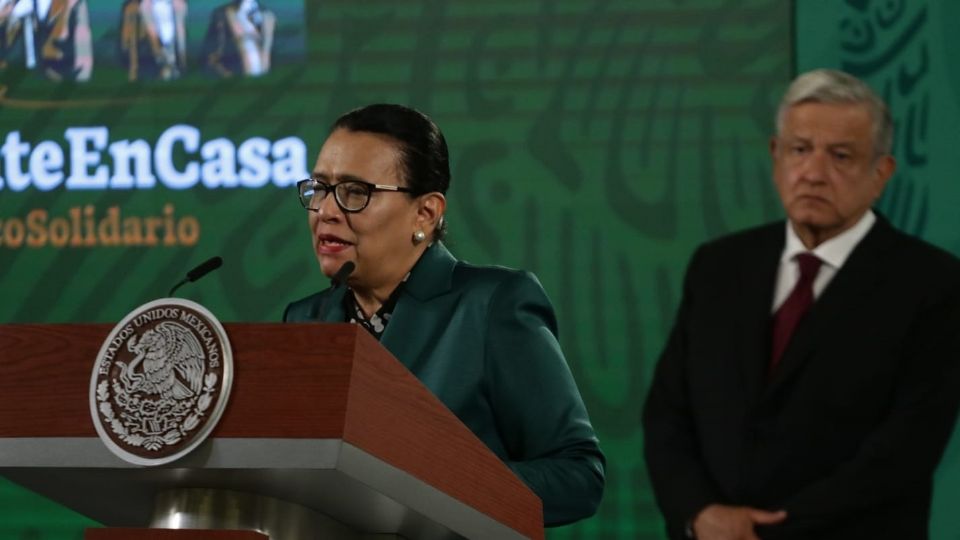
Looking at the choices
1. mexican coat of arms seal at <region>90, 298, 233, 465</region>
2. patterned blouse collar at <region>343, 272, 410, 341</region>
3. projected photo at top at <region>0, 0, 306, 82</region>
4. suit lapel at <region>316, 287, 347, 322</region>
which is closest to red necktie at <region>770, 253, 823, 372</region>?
mexican coat of arms seal at <region>90, 298, 233, 465</region>

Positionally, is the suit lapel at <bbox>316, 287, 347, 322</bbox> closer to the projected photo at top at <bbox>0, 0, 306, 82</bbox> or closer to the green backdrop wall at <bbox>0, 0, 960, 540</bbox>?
the green backdrop wall at <bbox>0, 0, 960, 540</bbox>

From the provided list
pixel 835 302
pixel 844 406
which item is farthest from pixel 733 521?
pixel 835 302

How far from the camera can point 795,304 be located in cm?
183

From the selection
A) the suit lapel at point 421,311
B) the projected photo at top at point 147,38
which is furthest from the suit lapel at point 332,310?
the projected photo at top at point 147,38

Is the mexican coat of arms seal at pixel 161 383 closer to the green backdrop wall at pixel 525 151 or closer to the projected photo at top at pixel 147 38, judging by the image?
the green backdrop wall at pixel 525 151

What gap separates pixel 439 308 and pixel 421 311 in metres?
0.03

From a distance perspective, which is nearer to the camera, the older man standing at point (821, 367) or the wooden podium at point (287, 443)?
the wooden podium at point (287, 443)

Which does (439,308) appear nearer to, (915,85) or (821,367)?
(821,367)

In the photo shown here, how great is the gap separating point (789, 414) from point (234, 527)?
66 cm

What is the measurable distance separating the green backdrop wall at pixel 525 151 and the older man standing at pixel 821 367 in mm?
2111

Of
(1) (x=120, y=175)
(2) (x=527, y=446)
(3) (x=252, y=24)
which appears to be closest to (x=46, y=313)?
(1) (x=120, y=175)

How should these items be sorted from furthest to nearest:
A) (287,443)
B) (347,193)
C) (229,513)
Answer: (347,193) < (229,513) < (287,443)

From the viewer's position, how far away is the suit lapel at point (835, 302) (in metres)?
1.78

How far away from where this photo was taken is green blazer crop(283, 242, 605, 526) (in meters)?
2.36
